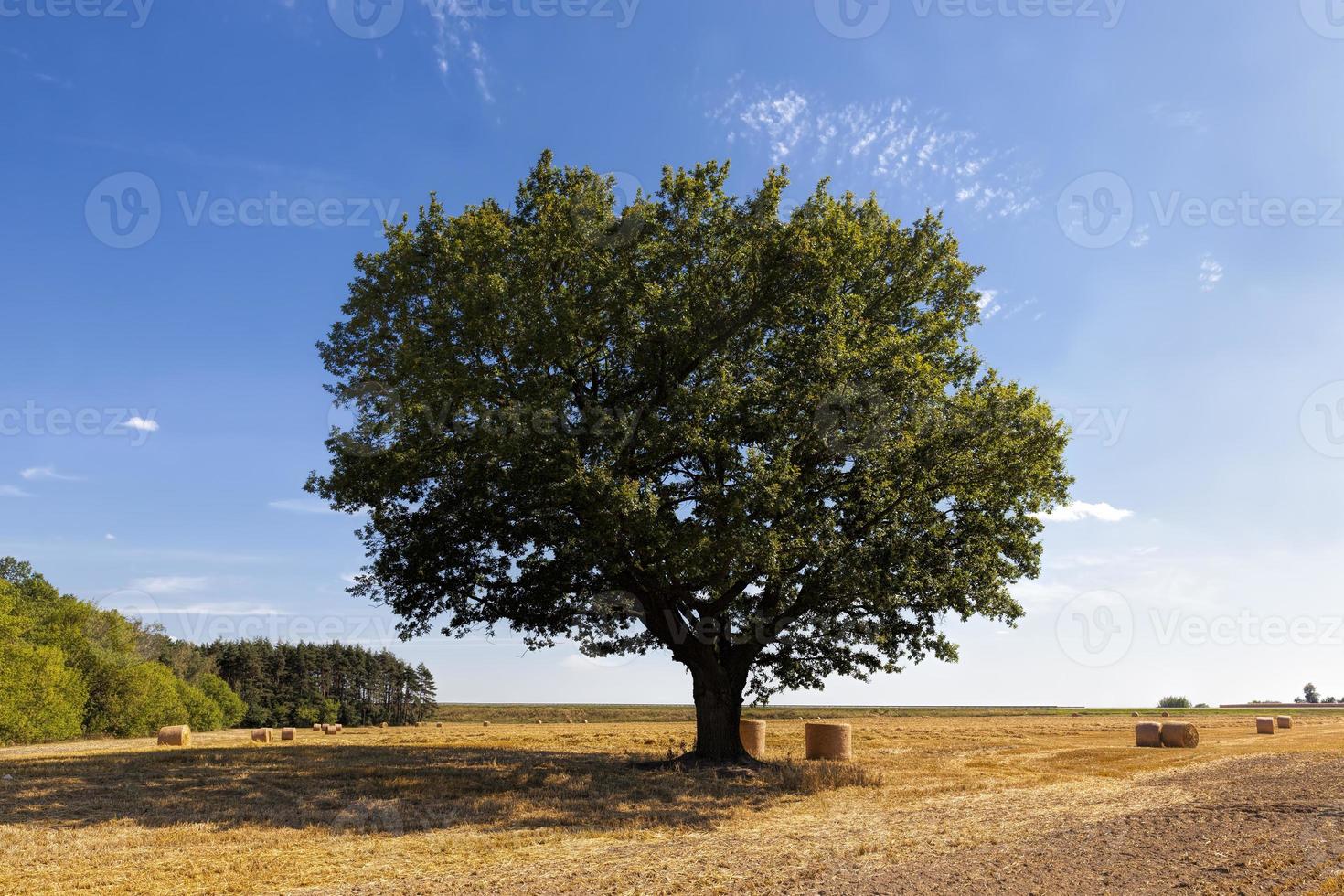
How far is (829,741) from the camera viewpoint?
98.6 feet

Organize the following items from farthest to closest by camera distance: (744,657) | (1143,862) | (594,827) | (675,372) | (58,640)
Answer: (58,640) < (744,657) < (675,372) < (594,827) < (1143,862)

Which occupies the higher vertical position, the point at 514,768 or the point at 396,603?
the point at 396,603

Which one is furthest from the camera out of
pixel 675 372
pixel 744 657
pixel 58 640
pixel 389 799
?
pixel 58 640

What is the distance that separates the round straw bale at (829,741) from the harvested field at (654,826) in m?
1.74

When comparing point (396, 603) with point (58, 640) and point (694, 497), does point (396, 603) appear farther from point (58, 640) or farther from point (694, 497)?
point (58, 640)

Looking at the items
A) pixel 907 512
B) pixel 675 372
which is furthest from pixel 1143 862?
pixel 675 372

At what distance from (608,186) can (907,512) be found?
522 inches

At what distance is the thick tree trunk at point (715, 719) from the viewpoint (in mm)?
26766

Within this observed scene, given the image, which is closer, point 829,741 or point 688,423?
point 688,423

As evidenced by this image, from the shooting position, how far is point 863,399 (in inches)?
868

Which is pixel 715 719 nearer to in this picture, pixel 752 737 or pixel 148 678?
pixel 752 737

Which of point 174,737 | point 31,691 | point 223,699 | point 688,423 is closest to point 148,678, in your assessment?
point 31,691

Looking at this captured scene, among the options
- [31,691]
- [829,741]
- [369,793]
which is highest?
[369,793]

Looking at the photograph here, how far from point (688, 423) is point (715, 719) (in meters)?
11.0
